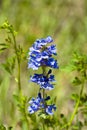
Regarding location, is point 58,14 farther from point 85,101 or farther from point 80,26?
point 85,101

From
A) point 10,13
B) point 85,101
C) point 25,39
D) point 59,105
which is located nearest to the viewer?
point 85,101

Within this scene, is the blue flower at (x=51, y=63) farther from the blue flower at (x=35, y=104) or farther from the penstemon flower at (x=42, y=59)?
the blue flower at (x=35, y=104)

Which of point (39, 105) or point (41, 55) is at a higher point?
point (41, 55)

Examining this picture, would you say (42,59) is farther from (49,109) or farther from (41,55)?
(49,109)

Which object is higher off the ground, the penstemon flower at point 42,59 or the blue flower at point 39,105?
the penstemon flower at point 42,59

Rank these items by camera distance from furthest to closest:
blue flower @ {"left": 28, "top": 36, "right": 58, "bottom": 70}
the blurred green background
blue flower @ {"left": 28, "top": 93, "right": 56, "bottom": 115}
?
1. the blurred green background
2. blue flower @ {"left": 28, "top": 93, "right": 56, "bottom": 115}
3. blue flower @ {"left": 28, "top": 36, "right": 58, "bottom": 70}

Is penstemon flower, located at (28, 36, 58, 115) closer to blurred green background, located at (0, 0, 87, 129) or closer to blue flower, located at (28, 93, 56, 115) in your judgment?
blue flower, located at (28, 93, 56, 115)

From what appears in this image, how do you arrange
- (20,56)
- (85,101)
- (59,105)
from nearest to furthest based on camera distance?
(20,56) < (85,101) < (59,105)

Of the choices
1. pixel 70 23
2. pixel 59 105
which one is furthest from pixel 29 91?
pixel 70 23

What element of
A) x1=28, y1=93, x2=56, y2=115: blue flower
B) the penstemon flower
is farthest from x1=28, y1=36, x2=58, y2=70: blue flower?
x1=28, y1=93, x2=56, y2=115: blue flower

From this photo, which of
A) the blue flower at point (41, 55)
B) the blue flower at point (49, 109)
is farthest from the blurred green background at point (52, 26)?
the blue flower at point (41, 55)

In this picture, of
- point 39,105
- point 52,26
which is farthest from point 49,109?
point 52,26
